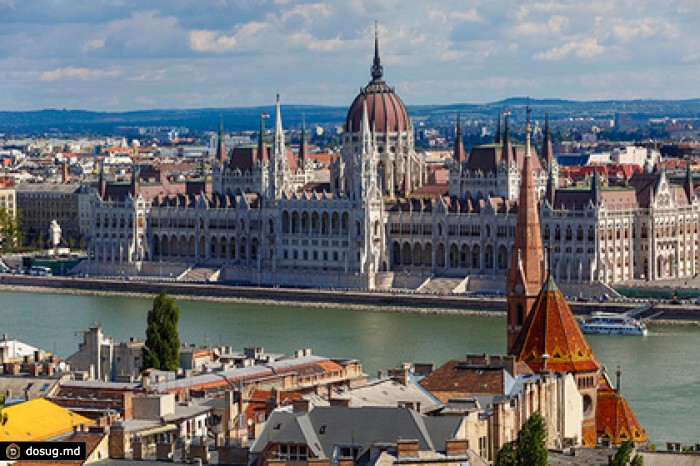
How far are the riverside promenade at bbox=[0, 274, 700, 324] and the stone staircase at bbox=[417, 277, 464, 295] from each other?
3.58 feet

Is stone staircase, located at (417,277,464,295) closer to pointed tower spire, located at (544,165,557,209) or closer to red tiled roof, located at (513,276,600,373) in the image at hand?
pointed tower spire, located at (544,165,557,209)

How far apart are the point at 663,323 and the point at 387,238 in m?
17.7

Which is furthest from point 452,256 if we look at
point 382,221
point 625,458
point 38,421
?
point 625,458

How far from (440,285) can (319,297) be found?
448 centimetres

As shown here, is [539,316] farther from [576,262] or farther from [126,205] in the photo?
[126,205]

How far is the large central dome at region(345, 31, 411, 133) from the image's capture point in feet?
305

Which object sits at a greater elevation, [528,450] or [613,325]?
[528,450]

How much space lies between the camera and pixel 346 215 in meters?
88.6

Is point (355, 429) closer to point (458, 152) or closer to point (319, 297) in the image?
point (319, 297)

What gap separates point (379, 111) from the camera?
93312 mm

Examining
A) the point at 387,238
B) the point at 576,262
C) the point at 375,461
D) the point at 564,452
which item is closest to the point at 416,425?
the point at 375,461

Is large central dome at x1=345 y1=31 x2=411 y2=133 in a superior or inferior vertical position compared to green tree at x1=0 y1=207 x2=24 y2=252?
superior

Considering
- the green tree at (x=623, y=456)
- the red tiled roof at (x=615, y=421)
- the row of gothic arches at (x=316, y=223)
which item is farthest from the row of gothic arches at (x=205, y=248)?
the green tree at (x=623, y=456)

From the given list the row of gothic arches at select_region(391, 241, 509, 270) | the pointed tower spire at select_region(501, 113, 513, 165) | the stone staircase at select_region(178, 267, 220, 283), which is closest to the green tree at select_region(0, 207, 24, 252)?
the stone staircase at select_region(178, 267, 220, 283)
